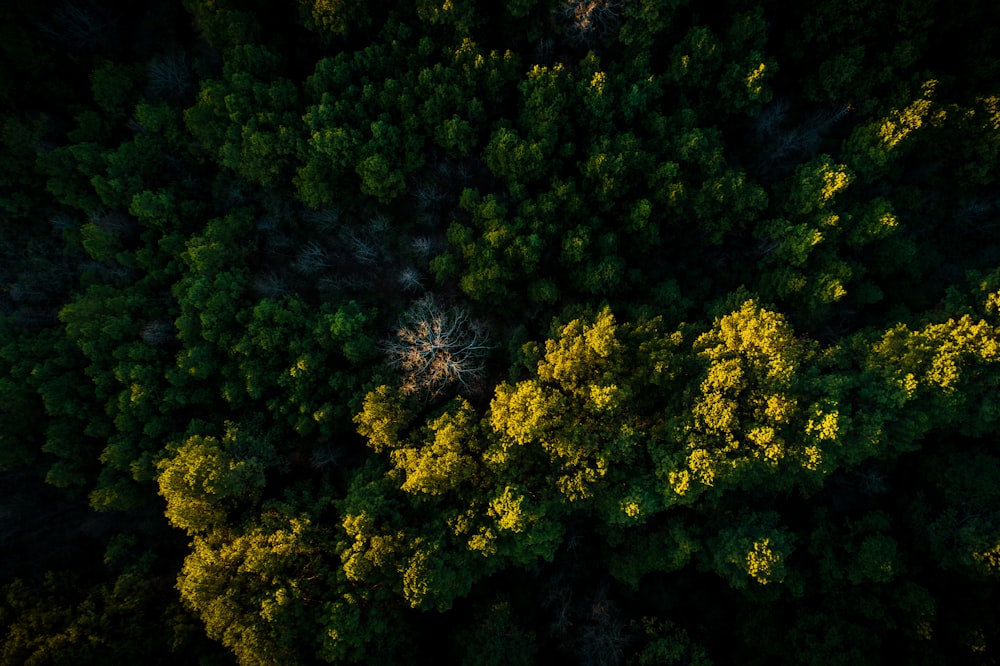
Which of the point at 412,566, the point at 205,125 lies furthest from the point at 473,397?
the point at 205,125

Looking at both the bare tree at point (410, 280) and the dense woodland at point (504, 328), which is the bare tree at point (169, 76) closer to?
the dense woodland at point (504, 328)

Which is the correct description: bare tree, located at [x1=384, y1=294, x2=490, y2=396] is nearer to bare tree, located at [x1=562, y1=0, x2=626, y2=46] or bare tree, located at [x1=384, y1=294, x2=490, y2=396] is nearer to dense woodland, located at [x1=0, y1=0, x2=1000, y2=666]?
dense woodland, located at [x1=0, y1=0, x2=1000, y2=666]

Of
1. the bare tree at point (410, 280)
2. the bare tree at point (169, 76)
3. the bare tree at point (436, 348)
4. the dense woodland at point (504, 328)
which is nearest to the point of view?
the dense woodland at point (504, 328)

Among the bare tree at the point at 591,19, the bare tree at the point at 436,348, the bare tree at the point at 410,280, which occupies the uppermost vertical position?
the bare tree at the point at 591,19

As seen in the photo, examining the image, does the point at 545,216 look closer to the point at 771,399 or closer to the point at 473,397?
the point at 473,397

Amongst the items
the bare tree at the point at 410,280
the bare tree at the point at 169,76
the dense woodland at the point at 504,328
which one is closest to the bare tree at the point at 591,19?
the dense woodland at the point at 504,328
